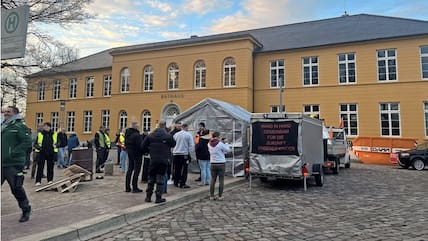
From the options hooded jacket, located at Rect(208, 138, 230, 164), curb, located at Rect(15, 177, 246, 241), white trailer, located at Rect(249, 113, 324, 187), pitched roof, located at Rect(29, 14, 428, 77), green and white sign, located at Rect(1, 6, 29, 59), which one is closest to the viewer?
green and white sign, located at Rect(1, 6, 29, 59)

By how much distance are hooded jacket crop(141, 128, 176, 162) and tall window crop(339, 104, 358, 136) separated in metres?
20.9

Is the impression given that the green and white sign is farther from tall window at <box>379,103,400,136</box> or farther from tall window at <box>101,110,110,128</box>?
tall window at <box>101,110,110,128</box>

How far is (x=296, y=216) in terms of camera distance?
6.98 m

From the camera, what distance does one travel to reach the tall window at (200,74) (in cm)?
2970

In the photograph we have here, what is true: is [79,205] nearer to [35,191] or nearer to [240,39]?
[35,191]

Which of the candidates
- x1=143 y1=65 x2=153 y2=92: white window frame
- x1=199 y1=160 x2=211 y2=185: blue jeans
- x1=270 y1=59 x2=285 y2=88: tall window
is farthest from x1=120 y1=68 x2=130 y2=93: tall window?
x1=199 y1=160 x2=211 y2=185: blue jeans

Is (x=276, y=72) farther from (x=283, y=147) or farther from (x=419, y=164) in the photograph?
(x=283, y=147)

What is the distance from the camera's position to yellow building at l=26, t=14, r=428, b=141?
78.8ft

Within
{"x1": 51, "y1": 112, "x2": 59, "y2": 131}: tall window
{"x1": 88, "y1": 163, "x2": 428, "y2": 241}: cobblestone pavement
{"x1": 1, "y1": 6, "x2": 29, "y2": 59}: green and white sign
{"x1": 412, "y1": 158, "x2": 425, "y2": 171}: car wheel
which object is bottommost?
{"x1": 88, "y1": 163, "x2": 428, "y2": 241}: cobblestone pavement

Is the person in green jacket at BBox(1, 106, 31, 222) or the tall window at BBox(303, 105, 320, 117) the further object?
the tall window at BBox(303, 105, 320, 117)

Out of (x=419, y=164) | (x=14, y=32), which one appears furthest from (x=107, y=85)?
(x=14, y=32)

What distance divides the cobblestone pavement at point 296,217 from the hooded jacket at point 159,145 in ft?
4.24

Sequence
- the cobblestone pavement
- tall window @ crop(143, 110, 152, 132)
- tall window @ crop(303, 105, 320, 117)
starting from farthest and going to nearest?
tall window @ crop(143, 110, 152, 132) → tall window @ crop(303, 105, 320, 117) → the cobblestone pavement

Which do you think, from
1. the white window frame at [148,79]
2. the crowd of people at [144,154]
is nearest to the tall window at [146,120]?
the white window frame at [148,79]
